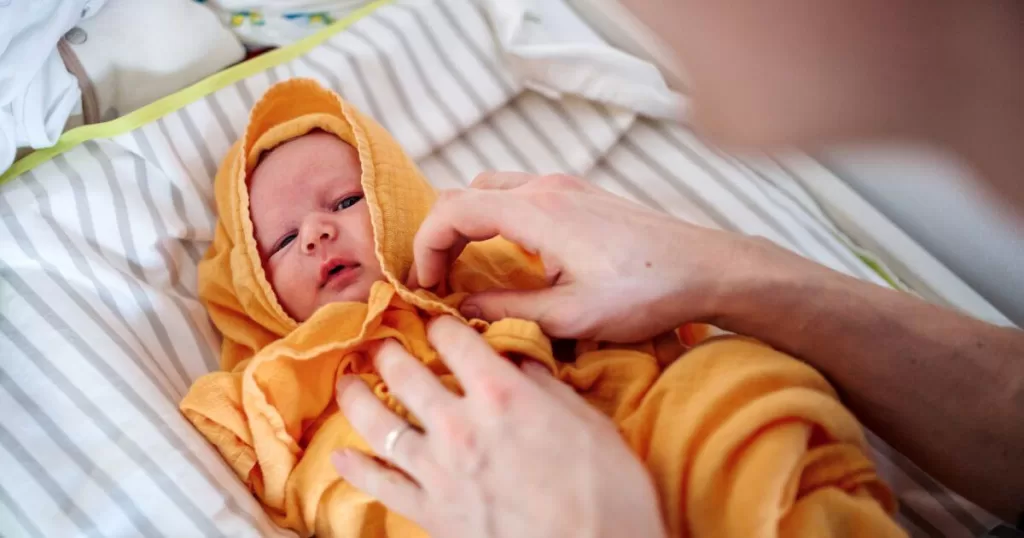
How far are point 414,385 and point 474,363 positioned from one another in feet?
0.20

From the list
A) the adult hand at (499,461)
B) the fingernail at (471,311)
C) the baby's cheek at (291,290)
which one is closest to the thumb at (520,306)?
the fingernail at (471,311)

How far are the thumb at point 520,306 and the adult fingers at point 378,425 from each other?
0.16 meters

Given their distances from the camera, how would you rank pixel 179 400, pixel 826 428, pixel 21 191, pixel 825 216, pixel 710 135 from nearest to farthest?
1. pixel 710 135
2. pixel 826 428
3. pixel 179 400
4. pixel 21 191
5. pixel 825 216

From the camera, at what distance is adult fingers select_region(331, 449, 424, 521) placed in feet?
1.99

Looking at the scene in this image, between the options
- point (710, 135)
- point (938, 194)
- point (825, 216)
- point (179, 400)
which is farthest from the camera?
point (825, 216)

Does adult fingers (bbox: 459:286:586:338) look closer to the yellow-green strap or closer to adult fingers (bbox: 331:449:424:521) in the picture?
adult fingers (bbox: 331:449:424:521)

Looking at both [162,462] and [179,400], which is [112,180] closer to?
[179,400]

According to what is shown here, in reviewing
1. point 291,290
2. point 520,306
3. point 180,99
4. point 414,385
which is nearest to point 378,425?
point 414,385

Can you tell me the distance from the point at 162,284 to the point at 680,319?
2.27 ft

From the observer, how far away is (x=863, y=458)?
67 cm

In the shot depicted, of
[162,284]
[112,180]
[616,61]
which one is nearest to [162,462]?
[162,284]

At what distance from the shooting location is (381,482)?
631 millimetres

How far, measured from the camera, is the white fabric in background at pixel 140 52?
111 cm

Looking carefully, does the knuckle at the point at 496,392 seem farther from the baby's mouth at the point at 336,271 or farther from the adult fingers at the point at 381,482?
the baby's mouth at the point at 336,271
